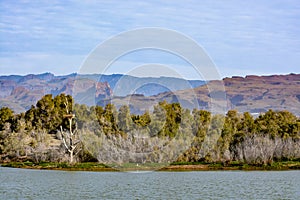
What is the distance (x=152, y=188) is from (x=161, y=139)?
71.1ft

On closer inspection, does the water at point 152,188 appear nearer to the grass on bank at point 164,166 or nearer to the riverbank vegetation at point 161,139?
the grass on bank at point 164,166

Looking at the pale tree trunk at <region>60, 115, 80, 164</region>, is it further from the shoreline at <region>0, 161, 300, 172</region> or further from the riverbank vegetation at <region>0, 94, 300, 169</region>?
the shoreline at <region>0, 161, 300, 172</region>

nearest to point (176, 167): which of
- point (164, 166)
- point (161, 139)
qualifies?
point (164, 166)

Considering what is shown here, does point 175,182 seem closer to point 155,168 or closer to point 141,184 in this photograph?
point 141,184

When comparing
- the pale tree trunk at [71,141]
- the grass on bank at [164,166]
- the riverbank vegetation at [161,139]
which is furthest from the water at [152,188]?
the pale tree trunk at [71,141]

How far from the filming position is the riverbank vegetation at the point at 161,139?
176 ft

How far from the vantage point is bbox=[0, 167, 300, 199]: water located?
95.7ft

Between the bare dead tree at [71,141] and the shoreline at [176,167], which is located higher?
the bare dead tree at [71,141]

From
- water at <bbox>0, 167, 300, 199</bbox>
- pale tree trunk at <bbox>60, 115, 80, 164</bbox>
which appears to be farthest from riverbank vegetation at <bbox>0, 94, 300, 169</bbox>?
water at <bbox>0, 167, 300, 199</bbox>

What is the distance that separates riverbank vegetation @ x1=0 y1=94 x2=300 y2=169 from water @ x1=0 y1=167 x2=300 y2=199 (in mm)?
13005

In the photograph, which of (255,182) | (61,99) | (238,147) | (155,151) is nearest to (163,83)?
(155,151)

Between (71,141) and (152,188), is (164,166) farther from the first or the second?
(152,188)

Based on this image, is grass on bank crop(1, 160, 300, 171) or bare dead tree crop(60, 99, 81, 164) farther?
bare dead tree crop(60, 99, 81, 164)

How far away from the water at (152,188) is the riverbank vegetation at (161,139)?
1301cm
